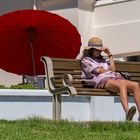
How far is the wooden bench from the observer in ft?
26.8

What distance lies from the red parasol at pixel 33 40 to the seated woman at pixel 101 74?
2953mm

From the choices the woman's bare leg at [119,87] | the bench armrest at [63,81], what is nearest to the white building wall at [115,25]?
the woman's bare leg at [119,87]

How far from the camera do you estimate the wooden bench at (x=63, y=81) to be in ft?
26.8

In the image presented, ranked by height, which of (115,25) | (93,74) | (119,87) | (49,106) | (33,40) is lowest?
(49,106)

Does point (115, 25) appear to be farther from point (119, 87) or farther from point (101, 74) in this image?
point (119, 87)

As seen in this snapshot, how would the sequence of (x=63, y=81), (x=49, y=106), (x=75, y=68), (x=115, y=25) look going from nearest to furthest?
1. (x=63, y=81)
2. (x=75, y=68)
3. (x=49, y=106)
4. (x=115, y=25)

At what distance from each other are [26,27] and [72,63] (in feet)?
13.1

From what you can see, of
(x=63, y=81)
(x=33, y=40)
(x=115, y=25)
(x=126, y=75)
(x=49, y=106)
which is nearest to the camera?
(x=63, y=81)

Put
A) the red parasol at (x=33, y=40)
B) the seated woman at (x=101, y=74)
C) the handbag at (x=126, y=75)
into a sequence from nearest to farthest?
the seated woman at (x=101, y=74)
the handbag at (x=126, y=75)
the red parasol at (x=33, y=40)

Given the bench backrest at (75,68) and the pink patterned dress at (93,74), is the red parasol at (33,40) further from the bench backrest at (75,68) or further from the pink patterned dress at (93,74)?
the pink patterned dress at (93,74)

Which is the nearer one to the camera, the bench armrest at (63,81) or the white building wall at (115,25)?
the bench armrest at (63,81)

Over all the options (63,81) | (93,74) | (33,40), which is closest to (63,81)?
(63,81)

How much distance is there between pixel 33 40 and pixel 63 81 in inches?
197

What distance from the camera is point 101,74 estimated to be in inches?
345
